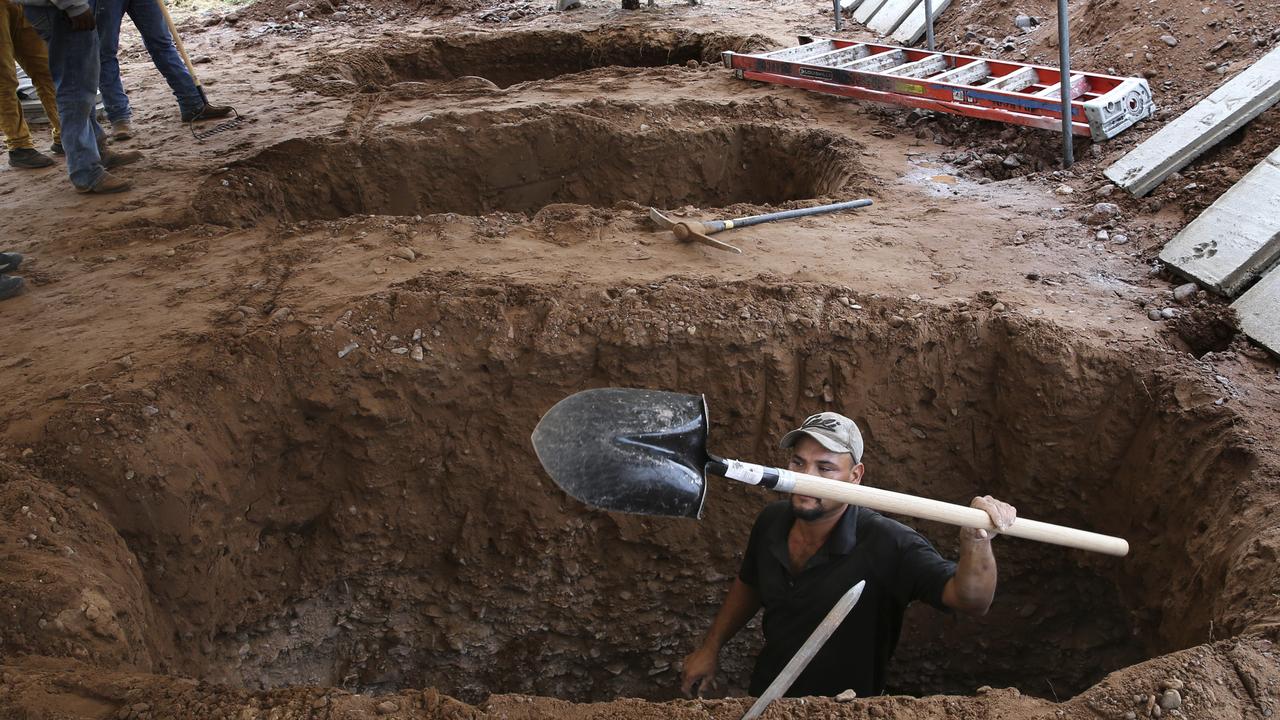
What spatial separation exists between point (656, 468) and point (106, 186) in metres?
5.30

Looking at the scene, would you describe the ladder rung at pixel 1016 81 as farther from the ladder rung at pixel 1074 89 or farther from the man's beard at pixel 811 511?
the man's beard at pixel 811 511

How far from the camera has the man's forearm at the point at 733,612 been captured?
3.33m

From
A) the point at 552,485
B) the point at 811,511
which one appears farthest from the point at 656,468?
the point at 552,485

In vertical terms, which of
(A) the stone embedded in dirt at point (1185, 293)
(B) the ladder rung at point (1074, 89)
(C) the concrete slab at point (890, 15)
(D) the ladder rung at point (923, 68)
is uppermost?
(B) the ladder rung at point (1074, 89)

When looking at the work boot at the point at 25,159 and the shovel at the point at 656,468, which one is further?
the work boot at the point at 25,159

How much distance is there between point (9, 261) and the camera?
4934 millimetres

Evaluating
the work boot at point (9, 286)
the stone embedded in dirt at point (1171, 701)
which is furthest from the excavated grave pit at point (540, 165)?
Result: the stone embedded in dirt at point (1171, 701)

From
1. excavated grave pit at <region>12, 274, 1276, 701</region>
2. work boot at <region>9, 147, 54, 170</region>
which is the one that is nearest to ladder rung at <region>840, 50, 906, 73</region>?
excavated grave pit at <region>12, 274, 1276, 701</region>

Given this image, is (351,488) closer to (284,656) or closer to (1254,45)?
(284,656)

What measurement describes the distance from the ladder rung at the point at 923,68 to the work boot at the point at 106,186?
18.4 ft

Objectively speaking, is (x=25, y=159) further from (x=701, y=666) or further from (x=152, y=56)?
(x=701, y=666)

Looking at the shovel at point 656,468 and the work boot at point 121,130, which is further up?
the shovel at point 656,468

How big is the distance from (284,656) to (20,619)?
1653 millimetres

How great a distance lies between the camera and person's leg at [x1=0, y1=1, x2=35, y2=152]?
19.9 feet
